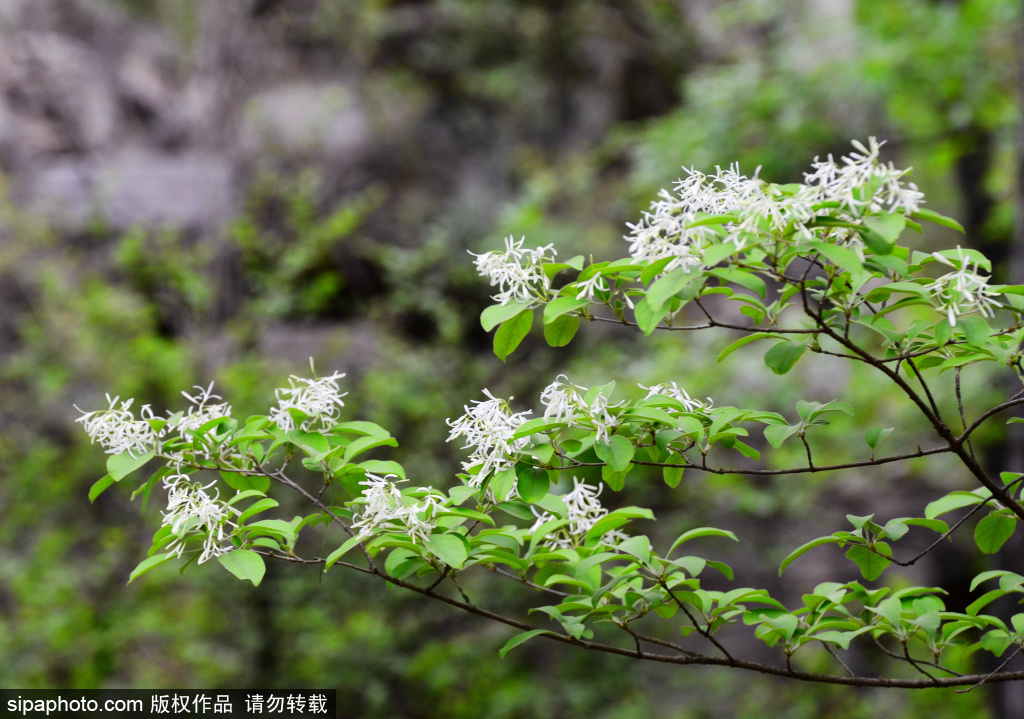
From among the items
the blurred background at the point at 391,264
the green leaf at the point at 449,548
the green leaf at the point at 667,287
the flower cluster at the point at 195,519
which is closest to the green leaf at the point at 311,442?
the flower cluster at the point at 195,519

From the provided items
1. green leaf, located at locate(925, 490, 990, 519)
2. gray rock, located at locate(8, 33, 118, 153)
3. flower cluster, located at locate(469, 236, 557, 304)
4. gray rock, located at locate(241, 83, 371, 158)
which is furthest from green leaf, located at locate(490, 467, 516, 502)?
gray rock, located at locate(8, 33, 118, 153)

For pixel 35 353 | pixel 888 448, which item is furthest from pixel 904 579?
pixel 35 353

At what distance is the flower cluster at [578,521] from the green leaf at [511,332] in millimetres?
252

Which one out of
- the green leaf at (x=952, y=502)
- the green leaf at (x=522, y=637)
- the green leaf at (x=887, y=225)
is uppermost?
the green leaf at (x=887, y=225)

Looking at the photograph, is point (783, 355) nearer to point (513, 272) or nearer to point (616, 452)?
point (616, 452)

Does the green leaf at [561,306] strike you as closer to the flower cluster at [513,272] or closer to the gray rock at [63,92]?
the flower cluster at [513,272]

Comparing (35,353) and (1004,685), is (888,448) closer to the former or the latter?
(1004,685)

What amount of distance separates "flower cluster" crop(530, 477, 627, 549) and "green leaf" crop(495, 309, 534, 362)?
25 centimetres

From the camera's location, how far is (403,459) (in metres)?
3.39

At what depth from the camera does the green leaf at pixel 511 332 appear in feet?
3.22

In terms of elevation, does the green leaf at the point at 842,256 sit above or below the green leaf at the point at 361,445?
below

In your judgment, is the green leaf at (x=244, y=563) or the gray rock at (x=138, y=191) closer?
the green leaf at (x=244, y=563)

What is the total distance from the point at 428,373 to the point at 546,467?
8.49 ft

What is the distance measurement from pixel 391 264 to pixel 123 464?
8.36 feet
